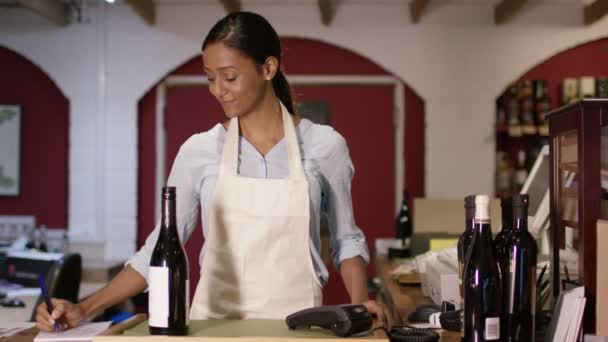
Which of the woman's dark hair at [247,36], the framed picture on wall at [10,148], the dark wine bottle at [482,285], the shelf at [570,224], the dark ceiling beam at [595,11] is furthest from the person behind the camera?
the framed picture on wall at [10,148]

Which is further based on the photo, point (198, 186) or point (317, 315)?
point (198, 186)

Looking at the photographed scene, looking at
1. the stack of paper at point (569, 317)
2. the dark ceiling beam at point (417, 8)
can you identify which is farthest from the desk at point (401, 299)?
the dark ceiling beam at point (417, 8)

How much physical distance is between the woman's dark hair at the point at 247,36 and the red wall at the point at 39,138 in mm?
4567

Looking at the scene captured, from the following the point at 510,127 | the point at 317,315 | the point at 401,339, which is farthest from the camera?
the point at 510,127

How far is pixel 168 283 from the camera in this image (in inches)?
52.8

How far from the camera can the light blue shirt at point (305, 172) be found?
185cm

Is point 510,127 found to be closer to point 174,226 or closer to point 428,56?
point 428,56

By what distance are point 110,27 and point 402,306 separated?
4.22 meters

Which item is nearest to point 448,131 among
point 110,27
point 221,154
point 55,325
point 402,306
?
point 110,27

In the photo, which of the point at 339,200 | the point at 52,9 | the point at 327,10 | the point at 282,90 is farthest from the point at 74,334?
the point at 52,9

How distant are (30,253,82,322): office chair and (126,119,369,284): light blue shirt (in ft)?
5.43

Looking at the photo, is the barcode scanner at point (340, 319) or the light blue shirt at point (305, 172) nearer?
the barcode scanner at point (340, 319)

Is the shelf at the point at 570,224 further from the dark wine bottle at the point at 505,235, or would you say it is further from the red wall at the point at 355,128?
the red wall at the point at 355,128

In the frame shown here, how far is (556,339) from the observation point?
4.86 feet
